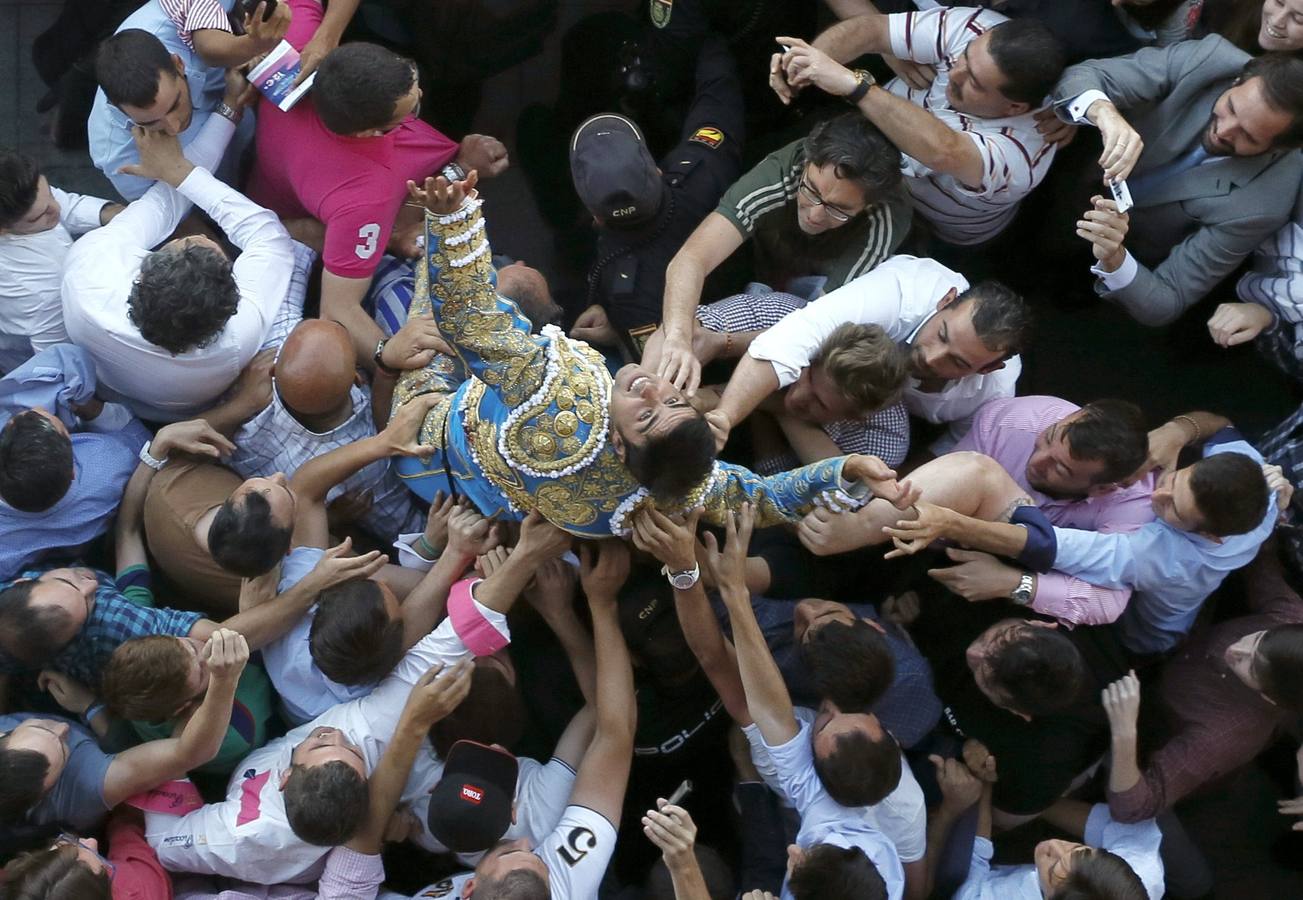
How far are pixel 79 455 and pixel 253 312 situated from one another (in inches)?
26.4

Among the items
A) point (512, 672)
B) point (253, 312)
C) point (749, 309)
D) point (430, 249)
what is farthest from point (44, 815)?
point (749, 309)

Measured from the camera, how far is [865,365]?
11.1ft

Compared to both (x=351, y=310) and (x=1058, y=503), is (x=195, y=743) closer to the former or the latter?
(x=351, y=310)

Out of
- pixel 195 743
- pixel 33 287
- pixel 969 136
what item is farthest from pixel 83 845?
pixel 969 136

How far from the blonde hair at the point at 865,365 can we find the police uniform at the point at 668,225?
642mm

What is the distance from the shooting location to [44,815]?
3225mm

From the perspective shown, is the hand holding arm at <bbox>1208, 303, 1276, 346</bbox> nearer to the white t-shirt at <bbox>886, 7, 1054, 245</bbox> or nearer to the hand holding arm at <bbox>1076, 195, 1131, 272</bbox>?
the hand holding arm at <bbox>1076, 195, 1131, 272</bbox>

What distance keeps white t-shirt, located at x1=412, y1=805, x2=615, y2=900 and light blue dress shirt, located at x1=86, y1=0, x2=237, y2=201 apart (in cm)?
251

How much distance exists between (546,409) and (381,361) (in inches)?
46.1

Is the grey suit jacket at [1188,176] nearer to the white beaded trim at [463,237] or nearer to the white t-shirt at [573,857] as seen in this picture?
the white beaded trim at [463,237]

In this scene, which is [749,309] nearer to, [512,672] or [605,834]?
[512,672]

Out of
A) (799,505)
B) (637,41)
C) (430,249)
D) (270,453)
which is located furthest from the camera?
(637,41)

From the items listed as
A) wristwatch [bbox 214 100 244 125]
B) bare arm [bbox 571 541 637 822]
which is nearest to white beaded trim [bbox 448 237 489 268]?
bare arm [bbox 571 541 637 822]

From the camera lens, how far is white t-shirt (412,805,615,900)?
328 centimetres
